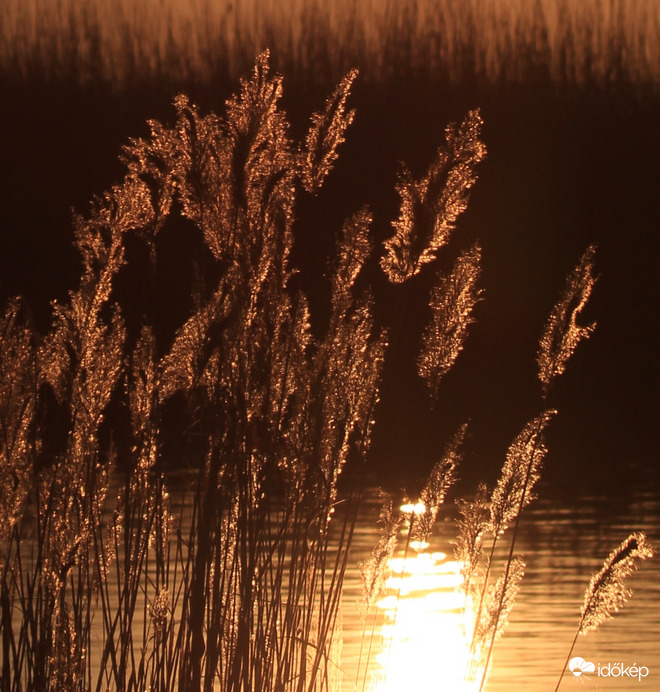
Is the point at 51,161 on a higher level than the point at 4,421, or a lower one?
lower

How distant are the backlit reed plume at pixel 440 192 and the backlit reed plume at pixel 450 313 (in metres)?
0.13

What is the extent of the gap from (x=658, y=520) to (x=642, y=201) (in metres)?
8.22

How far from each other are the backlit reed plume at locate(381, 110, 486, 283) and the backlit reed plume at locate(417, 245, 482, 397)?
126 mm

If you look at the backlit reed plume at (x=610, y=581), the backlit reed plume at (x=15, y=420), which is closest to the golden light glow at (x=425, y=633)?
the backlit reed plume at (x=610, y=581)

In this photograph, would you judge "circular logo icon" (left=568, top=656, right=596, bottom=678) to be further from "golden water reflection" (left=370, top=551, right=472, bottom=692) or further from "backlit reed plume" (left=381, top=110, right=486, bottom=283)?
"backlit reed plume" (left=381, top=110, right=486, bottom=283)

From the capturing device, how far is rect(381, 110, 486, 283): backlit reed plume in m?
2.82

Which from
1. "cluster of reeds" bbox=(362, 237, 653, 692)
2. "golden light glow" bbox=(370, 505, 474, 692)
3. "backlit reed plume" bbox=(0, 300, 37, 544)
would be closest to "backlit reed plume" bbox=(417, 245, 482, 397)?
"cluster of reeds" bbox=(362, 237, 653, 692)

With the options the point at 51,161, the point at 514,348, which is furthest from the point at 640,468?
the point at 51,161

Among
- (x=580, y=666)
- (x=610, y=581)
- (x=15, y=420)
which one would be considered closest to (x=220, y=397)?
(x=15, y=420)

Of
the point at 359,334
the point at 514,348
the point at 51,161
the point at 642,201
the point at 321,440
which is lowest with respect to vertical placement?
the point at 514,348

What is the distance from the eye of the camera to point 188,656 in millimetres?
2818

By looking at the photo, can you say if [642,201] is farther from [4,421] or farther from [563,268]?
[4,421]

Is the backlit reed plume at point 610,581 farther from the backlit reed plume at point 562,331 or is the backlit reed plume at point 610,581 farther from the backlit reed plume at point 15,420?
the backlit reed plume at point 15,420

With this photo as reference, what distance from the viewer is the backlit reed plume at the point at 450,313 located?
298 centimetres
